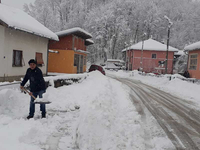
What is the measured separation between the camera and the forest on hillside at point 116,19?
4512 centimetres

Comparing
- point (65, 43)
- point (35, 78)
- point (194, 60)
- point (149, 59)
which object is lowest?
point (35, 78)

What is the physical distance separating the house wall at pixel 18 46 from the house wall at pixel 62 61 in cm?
470

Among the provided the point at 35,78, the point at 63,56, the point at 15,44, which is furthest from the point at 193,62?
the point at 35,78

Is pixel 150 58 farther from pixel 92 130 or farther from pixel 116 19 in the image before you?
pixel 92 130

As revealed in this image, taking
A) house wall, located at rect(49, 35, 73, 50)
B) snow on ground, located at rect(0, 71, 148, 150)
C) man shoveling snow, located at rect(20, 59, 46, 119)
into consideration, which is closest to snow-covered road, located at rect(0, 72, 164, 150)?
snow on ground, located at rect(0, 71, 148, 150)

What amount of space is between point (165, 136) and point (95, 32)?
47.0m

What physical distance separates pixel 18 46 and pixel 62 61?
7.76 metres

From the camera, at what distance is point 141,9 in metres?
54.5

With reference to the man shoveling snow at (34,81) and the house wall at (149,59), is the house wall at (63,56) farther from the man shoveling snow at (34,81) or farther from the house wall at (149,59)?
the house wall at (149,59)

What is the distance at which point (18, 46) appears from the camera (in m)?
12.2

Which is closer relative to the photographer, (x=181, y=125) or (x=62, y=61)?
(x=181, y=125)

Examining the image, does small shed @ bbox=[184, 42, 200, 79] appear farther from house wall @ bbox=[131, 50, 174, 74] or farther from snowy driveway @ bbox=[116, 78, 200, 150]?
house wall @ bbox=[131, 50, 174, 74]

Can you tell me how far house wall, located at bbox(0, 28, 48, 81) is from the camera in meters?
11.2

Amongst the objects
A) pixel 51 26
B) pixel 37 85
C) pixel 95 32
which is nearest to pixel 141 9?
pixel 95 32
